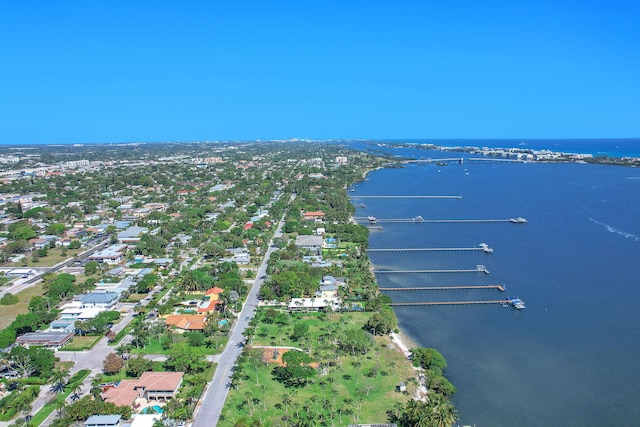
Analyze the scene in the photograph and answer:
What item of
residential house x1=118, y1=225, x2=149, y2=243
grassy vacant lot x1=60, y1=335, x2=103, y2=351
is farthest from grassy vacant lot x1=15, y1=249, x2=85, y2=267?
grassy vacant lot x1=60, y1=335, x2=103, y2=351

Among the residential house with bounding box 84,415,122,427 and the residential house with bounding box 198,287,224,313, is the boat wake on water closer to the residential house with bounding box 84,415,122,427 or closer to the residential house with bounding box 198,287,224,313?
the residential house with bounding box 198,287,224,313

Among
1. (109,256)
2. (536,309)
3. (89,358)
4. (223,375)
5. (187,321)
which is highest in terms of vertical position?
(109,256)

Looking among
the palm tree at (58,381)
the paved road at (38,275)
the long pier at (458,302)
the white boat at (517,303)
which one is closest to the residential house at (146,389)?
the palm tree at (58,381)

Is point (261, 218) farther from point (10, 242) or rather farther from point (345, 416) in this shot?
point (345, 416)

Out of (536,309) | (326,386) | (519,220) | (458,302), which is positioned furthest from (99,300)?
(519,220)

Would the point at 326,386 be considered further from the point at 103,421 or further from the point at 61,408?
the point at 61,408

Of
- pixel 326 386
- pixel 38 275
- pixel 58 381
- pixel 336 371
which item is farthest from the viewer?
pixel 38 275
